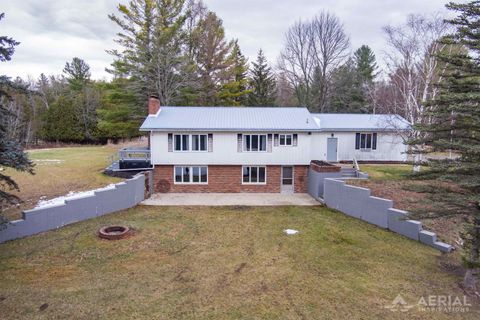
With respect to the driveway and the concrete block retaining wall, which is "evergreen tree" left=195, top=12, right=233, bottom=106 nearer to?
the driveway

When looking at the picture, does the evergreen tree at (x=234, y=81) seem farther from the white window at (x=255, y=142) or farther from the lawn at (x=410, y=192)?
the lawn at (x=410, y=192)

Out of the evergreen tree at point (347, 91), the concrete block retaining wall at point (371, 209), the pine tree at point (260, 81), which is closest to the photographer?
the concrete block retaining wall at point (371, 209)

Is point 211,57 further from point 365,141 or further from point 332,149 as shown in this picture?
point 365,141

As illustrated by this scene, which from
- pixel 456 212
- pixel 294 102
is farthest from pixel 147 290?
pixel 294 102

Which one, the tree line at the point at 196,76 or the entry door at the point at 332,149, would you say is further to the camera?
the tree line at the point at 196,76

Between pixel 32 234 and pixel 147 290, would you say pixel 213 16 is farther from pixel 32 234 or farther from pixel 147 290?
pixel 147 290

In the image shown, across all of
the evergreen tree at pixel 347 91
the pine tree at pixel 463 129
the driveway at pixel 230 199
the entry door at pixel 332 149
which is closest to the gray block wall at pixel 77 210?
the driveway at pixel 230 199

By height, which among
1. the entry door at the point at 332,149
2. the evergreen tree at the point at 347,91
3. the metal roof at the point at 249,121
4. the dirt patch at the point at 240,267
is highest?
the evergreen tree at the point at 347,91

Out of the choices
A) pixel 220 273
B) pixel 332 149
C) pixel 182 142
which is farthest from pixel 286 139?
pixel 220 273
